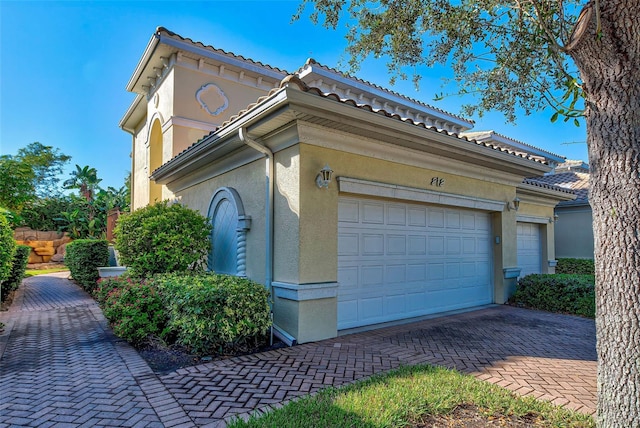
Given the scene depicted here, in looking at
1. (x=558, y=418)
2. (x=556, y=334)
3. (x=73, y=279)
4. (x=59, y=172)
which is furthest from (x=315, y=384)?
(x=59, y=172)

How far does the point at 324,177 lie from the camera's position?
5.76 m

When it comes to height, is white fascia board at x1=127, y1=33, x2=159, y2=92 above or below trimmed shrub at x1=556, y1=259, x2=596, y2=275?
above

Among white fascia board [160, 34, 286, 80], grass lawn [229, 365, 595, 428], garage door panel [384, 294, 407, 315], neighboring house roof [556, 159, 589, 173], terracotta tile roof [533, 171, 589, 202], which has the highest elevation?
white fascia board [160, 34, 286, 80]

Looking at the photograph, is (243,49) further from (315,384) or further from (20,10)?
(315,384)

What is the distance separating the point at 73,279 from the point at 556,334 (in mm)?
16289

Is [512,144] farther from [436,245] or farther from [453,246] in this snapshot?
[436,245]

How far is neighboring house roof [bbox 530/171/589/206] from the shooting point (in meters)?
15.2

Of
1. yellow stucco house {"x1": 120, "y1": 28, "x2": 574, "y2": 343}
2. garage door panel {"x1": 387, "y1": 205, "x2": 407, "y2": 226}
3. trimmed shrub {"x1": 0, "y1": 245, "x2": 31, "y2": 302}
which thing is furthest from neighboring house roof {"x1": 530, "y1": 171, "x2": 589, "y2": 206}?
trimmed shrub {"x1": 0, "y1": 245, "x2": 31, "y2": 302}

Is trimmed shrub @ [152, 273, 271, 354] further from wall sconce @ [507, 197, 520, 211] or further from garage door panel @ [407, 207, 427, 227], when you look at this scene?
wall sconce @ [507, 197, 520, 211]

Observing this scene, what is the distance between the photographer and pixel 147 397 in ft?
12.3

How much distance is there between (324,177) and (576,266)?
1367 centimetres

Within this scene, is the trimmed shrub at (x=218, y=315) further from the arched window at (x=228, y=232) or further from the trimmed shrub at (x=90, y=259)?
the trimmed shrub at (x=90, y=259)

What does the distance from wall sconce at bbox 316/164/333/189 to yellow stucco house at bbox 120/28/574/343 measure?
0.02 metres

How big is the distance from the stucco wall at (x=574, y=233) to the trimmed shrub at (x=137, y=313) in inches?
646
